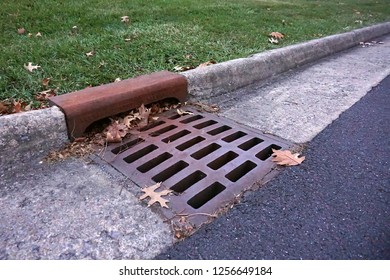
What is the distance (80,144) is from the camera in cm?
212

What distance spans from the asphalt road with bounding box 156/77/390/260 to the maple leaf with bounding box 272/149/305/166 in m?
0.04

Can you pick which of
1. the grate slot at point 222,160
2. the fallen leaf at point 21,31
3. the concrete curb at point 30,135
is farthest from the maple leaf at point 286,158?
the fallen leaf at point 21,31

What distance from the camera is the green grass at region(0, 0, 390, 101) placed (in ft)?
9.14

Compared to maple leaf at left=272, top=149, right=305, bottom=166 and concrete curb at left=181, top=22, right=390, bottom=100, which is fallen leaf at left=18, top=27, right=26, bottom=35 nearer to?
concrete curb at left=181, top=22, right=390, bottom=100

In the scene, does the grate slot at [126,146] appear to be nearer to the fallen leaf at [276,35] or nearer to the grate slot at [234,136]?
the grate slot at [234,136]

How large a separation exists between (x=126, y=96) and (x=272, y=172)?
43.8 inches

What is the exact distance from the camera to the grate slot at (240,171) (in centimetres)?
186

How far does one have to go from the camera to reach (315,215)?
155 centimetres

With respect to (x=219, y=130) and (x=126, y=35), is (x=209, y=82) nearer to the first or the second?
(x=219, y=130)

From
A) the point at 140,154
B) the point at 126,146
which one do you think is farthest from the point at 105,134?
the point at 140,154

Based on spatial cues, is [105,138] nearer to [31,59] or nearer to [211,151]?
[211,151]

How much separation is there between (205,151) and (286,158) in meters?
0.50

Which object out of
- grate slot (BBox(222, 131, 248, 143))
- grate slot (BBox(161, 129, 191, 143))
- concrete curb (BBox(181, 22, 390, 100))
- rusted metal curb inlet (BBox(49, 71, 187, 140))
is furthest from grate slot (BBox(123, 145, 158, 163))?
concrete curb (BBox(181, 22, 390, 100))

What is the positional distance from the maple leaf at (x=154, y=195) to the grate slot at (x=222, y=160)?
1.20 ft
